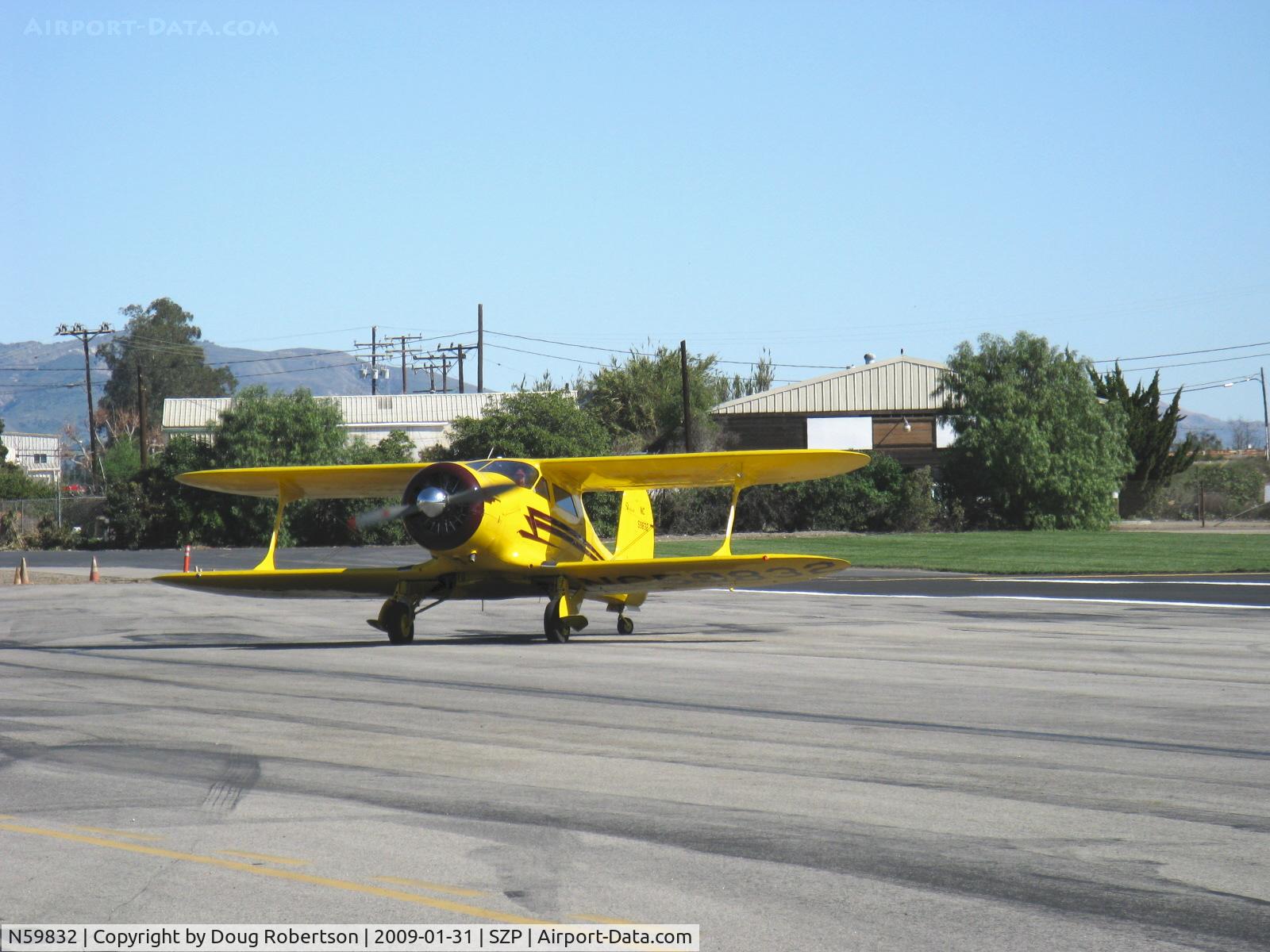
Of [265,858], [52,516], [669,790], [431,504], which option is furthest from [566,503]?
[52,516]

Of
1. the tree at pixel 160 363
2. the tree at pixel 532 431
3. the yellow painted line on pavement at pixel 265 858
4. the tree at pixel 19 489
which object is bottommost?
the yellow painted line on pavement at pixel 265 858

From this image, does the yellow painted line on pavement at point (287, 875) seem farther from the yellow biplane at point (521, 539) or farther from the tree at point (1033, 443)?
the tree at point (1033, 443)

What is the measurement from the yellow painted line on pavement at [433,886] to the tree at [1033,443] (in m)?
54.2

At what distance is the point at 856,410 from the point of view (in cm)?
6938

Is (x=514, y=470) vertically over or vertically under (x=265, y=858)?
over

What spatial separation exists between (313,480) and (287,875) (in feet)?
49.4

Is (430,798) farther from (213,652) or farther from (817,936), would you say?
(213,652)

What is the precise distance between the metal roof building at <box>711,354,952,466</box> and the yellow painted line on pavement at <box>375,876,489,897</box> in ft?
208

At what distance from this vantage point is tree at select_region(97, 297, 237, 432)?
138m

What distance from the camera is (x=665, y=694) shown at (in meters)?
11.9

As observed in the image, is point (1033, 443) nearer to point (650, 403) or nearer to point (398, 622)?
point (650, 403)

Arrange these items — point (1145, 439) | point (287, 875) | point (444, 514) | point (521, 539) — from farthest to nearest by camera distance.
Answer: point (1145, 439), point (521, 539), point (444, 514), point (287, 875)

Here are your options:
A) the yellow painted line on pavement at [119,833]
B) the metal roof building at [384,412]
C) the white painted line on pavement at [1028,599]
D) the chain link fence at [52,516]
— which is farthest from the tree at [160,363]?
the yellow painted line on pavement at [119,833]

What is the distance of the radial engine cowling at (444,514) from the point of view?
55.4 ft
